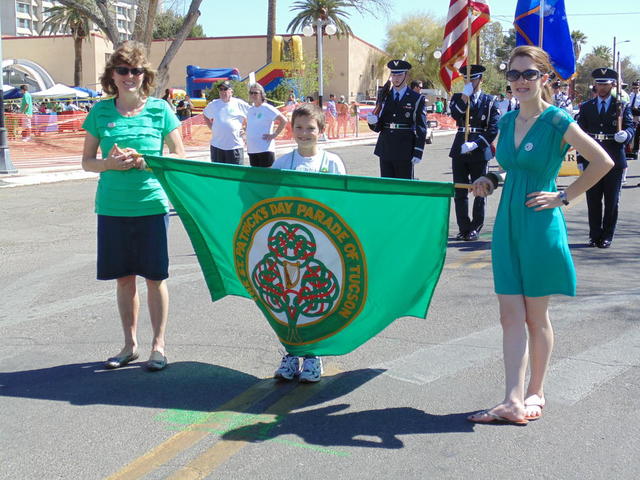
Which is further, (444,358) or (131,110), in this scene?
(444,358)

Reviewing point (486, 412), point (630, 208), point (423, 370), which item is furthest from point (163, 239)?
point (630, 208)

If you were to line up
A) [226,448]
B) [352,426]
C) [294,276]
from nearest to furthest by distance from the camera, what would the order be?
[226,448], [352,426], [294,276]

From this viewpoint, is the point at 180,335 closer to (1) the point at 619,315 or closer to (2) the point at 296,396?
(2) the point at 296,396

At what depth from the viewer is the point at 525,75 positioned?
384 cm

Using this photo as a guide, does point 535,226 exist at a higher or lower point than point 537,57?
lower

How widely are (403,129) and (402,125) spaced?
0.05m

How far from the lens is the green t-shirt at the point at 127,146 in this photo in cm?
466

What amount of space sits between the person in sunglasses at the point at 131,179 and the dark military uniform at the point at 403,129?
4589 mm

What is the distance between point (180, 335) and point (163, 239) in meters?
0.99

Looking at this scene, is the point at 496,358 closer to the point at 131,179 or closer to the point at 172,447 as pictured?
the point at 172,447

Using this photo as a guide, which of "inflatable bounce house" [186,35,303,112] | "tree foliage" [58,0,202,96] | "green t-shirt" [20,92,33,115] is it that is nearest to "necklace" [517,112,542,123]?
"tree foliage" [58,0,202,96]

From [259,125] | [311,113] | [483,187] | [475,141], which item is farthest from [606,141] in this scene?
[311,113]

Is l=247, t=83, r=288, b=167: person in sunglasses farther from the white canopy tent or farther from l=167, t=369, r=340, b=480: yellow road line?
the white canopy tent

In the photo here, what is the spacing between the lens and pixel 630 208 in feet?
40.7
